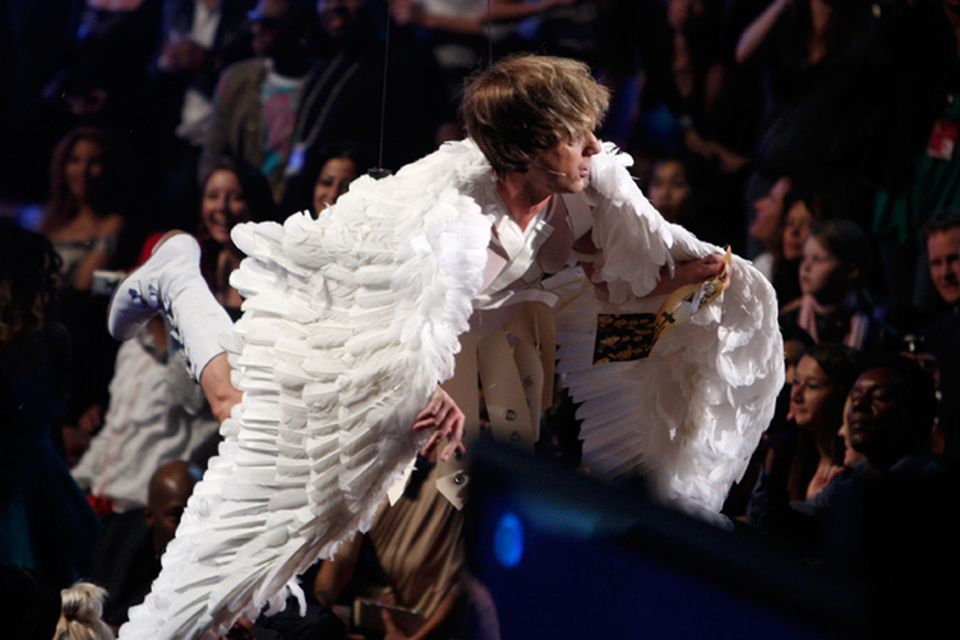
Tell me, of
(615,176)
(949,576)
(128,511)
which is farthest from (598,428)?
(949,576)

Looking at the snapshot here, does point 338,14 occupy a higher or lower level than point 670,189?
higher

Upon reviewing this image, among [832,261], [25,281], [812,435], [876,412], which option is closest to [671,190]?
[832,261]

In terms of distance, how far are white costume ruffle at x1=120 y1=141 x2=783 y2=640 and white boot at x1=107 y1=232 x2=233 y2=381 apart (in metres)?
0.60

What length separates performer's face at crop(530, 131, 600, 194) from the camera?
2.49 metres

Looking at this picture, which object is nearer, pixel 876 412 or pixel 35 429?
pixel 876 412

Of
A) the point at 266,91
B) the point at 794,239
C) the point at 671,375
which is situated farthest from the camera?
the point at 266,91

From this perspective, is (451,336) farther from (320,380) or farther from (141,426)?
(141,426)

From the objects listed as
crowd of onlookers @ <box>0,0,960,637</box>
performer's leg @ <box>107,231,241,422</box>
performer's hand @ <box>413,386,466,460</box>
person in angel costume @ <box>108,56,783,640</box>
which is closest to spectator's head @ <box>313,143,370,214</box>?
crowd of onlookers @ <box>0,0,960,637</box>

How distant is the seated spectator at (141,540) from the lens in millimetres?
3543

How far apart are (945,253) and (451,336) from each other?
7.03 ft

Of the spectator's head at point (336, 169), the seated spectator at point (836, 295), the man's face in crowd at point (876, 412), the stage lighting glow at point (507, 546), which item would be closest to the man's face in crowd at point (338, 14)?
the spectator's head at point (336, 169)

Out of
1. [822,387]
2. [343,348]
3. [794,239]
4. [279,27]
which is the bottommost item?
[822,387]

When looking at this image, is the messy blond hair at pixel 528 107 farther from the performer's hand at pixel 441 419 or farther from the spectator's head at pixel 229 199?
the spectator's head at pixel 229 199

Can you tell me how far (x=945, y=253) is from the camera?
377cm
